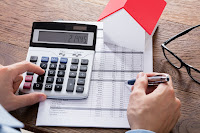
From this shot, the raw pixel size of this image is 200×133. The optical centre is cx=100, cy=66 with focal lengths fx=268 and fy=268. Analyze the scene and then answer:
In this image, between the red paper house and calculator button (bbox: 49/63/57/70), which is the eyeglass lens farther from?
calculator button (bbox: 49/63/57/70)

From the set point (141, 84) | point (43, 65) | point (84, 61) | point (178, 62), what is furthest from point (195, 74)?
point (43, 65)

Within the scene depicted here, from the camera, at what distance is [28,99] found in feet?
2.14

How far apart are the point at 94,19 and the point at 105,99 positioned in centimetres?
27

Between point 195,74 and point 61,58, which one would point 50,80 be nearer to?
point 61,58

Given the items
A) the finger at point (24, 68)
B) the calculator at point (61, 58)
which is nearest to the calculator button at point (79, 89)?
the calculator at point (61, 58)

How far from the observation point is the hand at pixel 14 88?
640mm

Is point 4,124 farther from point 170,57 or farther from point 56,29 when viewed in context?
point 170,57

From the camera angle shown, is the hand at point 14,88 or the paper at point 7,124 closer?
the paper at point 7,124

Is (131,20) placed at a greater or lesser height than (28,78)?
greater

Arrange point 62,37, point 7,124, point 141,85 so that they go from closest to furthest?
point 7,124
point 141,85
point 62,37

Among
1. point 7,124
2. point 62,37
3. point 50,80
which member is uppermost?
point 62,37

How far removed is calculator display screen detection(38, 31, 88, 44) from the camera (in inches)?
29.5

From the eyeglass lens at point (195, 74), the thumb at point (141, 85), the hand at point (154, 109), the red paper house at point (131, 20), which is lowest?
the hand at point (154, 109)

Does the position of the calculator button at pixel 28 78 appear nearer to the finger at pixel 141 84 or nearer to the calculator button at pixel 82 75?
the calculator button at pixel 82 75
